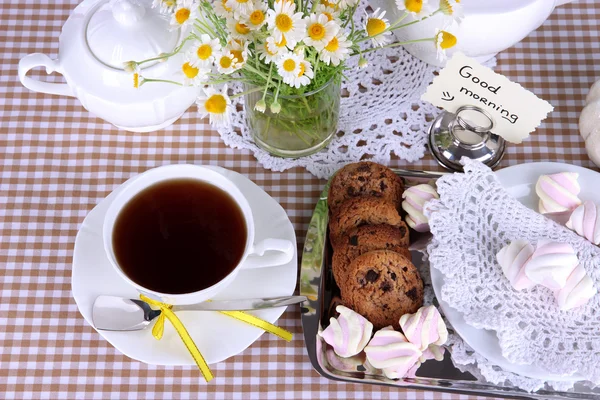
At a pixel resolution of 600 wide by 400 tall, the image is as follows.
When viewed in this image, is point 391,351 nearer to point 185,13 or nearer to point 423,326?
point 423,326

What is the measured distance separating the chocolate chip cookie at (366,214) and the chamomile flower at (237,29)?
10.8 inches

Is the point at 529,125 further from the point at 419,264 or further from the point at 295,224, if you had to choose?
the point at 295,224

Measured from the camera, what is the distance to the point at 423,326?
2.54 ft

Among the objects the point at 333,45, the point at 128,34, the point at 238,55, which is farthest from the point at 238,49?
the point at 128,34

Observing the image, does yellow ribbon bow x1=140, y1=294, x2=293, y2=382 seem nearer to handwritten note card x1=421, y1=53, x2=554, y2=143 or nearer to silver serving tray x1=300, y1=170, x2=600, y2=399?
silver serving tray x1=300, y1=170, x2=600, y2=399

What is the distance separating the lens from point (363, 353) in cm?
83

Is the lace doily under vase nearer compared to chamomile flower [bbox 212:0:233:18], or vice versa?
chamomile flower [bbox 212:0:233:18]

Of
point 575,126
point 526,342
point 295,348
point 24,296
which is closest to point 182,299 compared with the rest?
point 295,348

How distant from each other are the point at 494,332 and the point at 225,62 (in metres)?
0.47

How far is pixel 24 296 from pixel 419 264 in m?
0.58

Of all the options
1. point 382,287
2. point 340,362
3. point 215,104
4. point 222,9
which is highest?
point 222,9

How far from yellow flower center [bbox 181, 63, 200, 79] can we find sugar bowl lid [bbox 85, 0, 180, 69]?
16 centimetres

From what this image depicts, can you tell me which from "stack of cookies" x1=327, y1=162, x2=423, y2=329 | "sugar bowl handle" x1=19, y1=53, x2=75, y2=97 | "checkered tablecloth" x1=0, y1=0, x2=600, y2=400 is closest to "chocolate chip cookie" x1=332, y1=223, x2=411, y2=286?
"stack of cookies" x1=327, y1=162, x2=423, y2=329

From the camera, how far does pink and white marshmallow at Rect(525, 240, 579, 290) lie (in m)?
0.75
